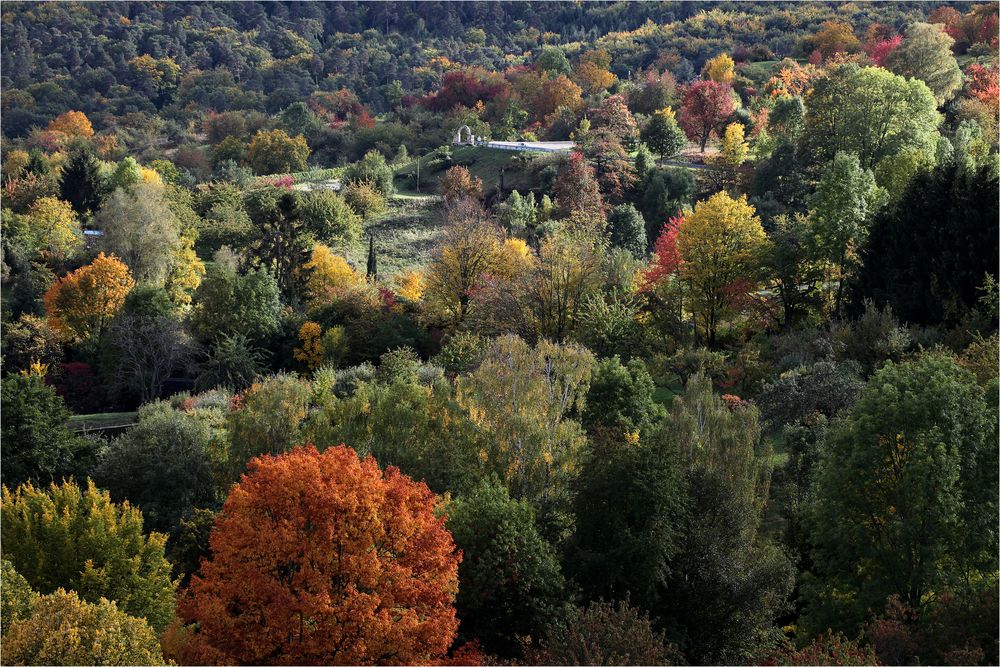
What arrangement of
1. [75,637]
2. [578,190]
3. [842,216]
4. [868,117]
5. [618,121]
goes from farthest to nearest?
[618,121] < [578,190] < [868,117] < [842,216] < [75,637]

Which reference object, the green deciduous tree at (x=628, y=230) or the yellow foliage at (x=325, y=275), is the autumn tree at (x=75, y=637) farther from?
the green deciduous tree at (x=628, y=230)

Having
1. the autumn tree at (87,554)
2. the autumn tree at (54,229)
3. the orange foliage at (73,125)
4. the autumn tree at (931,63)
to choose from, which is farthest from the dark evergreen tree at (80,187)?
the autumn tree at (931,63)

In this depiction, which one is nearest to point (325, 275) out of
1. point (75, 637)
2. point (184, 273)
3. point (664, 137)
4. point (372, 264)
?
point (372, 264)

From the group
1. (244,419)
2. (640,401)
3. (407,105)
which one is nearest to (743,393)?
(640,401)

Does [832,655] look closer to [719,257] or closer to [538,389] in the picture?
[538,389]

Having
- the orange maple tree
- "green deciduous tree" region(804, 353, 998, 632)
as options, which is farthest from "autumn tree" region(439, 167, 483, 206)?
the orange maple tree

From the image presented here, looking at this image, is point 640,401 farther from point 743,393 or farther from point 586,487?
point 586,487
